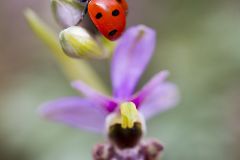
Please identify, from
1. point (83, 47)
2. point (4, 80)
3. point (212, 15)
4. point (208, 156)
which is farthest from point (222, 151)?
point (4, 80)

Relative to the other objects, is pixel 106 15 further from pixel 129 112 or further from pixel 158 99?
pixel 158 99

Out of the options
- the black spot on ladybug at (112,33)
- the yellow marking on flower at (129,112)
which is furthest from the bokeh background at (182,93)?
the black spot on ladybug at (112,33)

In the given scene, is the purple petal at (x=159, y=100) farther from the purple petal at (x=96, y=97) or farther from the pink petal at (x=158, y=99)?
the purple petal at (x=96, y=97)

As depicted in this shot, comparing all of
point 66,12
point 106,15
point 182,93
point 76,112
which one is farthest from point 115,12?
point 182,93

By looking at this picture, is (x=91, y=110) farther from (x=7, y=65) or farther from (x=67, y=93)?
(x=7, y=65)

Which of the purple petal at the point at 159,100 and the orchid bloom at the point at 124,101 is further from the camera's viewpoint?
the purple petal at the point at 159,100

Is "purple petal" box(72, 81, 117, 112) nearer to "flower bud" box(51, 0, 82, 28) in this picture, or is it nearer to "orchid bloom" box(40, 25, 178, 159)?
"orchid bloom" box(40, 25, 178, 159)
